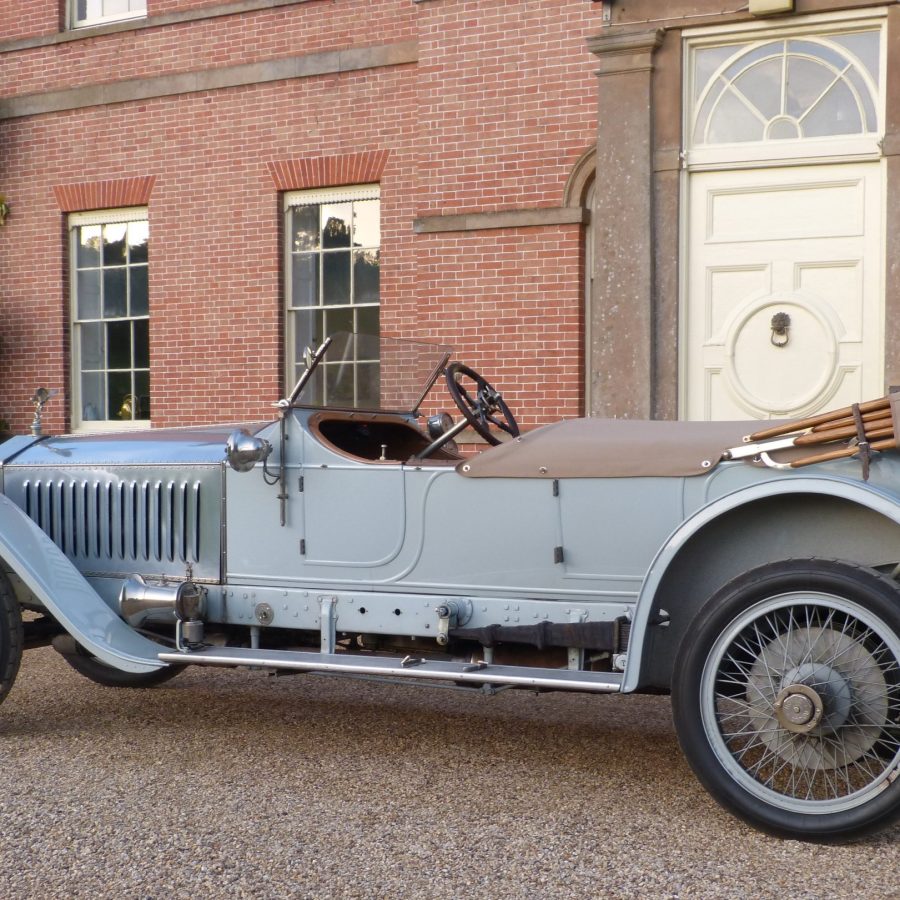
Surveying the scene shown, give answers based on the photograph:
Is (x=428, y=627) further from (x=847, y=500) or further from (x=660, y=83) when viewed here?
(x=660, y=83)

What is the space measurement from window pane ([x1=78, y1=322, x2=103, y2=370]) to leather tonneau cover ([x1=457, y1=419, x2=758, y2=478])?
8.23 metres

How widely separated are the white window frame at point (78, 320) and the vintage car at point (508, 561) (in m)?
6.21

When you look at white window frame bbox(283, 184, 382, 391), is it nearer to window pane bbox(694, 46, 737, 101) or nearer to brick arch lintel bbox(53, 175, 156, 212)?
brick arch lintel bbox(53, 175, 156, 212)

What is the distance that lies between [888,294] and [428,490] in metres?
4.45

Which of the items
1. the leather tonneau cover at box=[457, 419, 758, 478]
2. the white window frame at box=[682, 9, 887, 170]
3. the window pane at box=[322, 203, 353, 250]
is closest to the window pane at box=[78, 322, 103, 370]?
the window pane at box=[322, 203, 353, 250]

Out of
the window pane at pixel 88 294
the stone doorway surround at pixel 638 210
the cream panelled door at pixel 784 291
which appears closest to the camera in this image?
the cream panelled door at pixel 784 291

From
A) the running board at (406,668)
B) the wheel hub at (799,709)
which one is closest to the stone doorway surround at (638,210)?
the running board at (406,668)

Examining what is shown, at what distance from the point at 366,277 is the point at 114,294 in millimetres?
2688

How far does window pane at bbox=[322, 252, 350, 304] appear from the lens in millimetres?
10484

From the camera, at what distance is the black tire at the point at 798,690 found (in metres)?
3.39

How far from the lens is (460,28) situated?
9188mm

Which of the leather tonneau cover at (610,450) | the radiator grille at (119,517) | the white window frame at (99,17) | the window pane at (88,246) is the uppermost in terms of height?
the white window frame at (99,17)

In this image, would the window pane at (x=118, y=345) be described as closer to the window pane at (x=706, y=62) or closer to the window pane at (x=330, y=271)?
the window pane at (x=330, y=271)

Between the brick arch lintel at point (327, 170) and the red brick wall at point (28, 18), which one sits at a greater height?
the red brick wall at point (28, 18)
